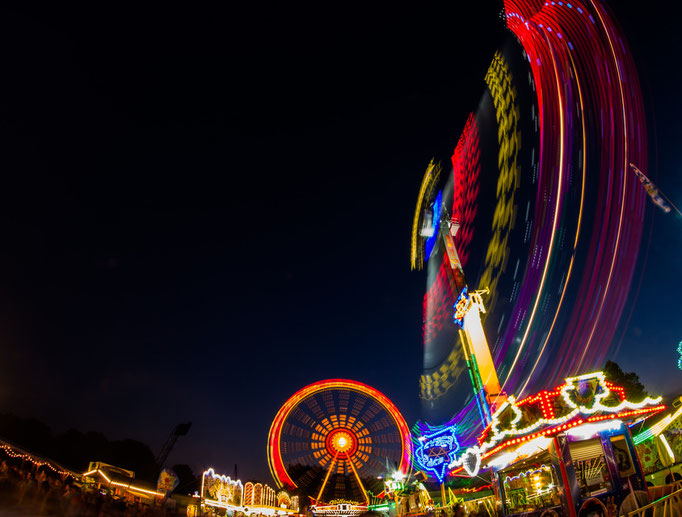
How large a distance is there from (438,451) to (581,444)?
514 inches

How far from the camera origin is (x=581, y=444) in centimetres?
1272

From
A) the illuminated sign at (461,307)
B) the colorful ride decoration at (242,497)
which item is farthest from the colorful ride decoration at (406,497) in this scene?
the colorful ride decoration at (242,497)

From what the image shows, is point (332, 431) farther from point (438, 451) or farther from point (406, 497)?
point (438, 451)

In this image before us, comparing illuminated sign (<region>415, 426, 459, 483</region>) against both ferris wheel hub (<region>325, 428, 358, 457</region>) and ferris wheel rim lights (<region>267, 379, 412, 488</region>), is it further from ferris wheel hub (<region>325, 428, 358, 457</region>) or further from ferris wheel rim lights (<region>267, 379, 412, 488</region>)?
ferris wheel hub (<region>325, 428, 358, 457</region>)

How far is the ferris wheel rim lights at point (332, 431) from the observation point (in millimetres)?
33438

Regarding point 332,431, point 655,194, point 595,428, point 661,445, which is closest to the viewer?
point 595,428

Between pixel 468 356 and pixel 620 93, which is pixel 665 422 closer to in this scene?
pixel 620 93

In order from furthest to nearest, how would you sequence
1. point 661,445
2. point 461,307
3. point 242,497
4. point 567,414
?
A: point 242,497
point 461,307
point 661,445
point 567,414

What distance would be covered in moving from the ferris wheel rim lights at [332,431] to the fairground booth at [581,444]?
21276 mm

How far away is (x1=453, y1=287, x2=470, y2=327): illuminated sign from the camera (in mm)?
29609

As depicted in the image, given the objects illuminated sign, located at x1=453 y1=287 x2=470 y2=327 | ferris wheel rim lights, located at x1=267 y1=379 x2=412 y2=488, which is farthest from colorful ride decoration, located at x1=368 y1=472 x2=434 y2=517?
illuminated sign, located at x1=453 y1=287 x2=470 y2=327

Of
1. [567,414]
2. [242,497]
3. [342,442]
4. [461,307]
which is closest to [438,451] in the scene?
[461,307]

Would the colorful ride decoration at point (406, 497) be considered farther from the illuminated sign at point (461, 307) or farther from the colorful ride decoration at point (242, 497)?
the colorful ride decoration at point (242, 497)

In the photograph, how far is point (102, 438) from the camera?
62438 millimetres
